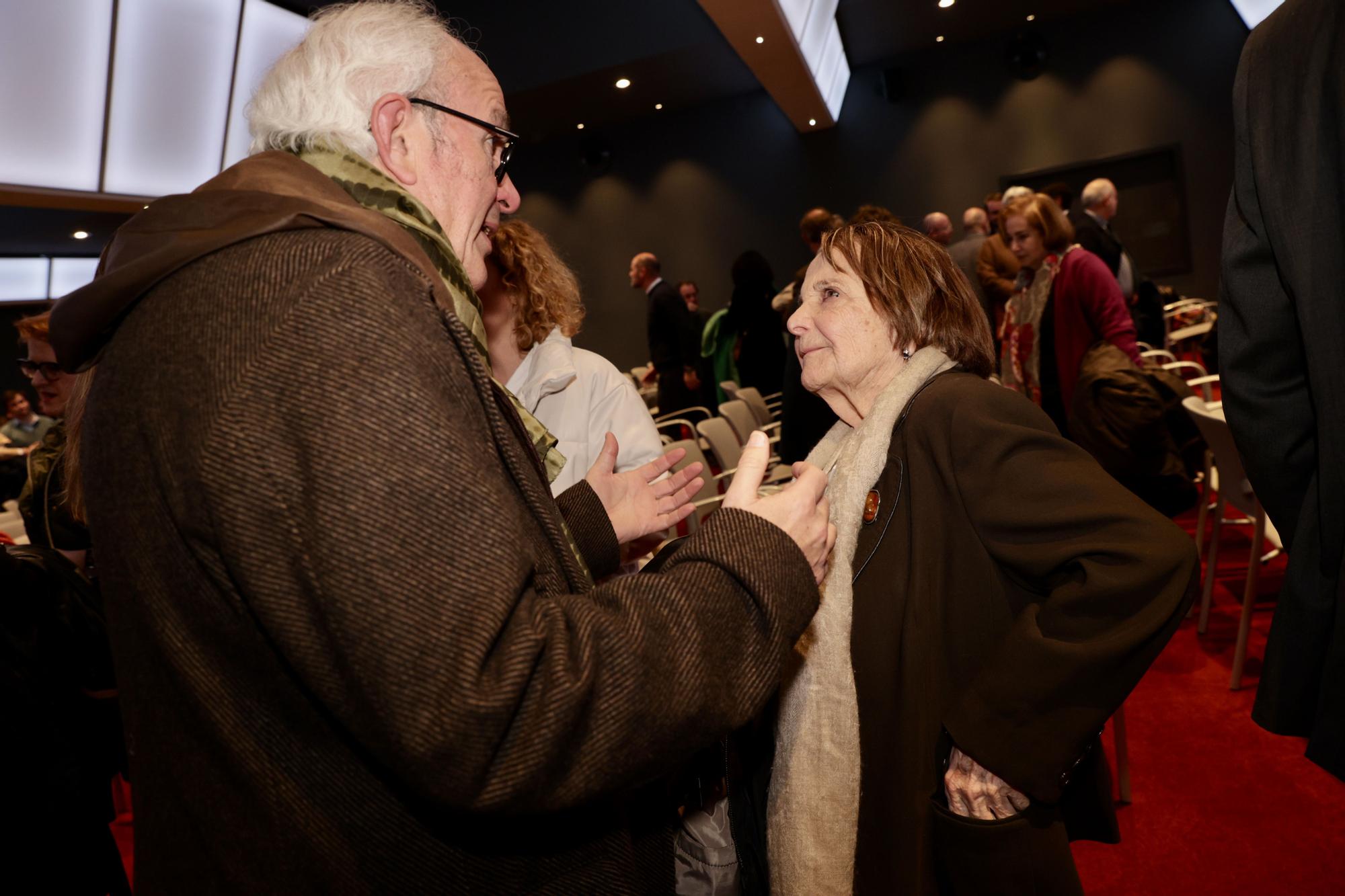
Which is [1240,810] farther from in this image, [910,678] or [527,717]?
[527,717]

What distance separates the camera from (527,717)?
71 cm

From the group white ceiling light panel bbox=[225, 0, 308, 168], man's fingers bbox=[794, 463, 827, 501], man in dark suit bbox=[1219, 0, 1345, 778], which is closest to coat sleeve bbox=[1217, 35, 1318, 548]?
man in dark suit bbox=[1219, 0, 1345, 778]

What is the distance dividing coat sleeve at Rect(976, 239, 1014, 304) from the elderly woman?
11.5ft

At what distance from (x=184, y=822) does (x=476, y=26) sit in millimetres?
8000

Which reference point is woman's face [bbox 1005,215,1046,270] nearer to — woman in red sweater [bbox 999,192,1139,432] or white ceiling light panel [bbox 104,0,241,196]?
woman in red sweater [bbox 999,192,1139,432]

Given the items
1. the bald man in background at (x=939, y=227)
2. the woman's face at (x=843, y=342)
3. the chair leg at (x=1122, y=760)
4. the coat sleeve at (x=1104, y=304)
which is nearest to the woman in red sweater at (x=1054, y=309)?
the coat sleeve at (x=1104, y=304)

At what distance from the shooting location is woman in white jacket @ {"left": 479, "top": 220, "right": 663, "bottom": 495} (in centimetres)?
234

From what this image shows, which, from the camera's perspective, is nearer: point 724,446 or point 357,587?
point 357,587

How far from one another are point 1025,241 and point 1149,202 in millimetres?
7950

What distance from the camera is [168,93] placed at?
520 cm

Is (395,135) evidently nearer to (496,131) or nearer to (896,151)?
(496,131)

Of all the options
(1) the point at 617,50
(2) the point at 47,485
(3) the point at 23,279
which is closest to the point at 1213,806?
(2) the point at 47,485

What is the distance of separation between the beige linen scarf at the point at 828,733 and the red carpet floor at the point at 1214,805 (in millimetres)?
1243

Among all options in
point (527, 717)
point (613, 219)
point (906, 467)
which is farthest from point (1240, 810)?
point (613, 219)
